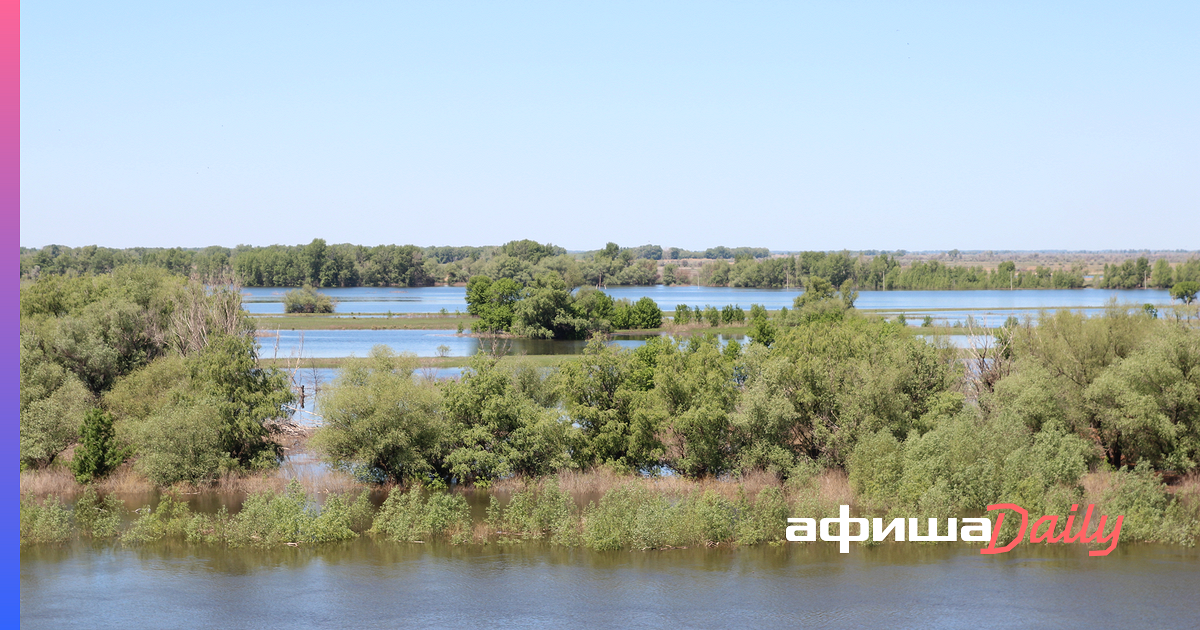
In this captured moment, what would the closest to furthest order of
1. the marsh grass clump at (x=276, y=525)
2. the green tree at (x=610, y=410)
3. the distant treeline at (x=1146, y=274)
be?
the marsh grass clump at (x=276, y=525) < the green tree at (x=610, y=410) < the distant treeline at (x=1146, y=274)

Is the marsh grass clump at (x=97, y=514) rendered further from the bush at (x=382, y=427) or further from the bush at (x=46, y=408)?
the bush at (x=382, y=427)

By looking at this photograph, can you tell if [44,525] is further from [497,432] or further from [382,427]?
[497,432]

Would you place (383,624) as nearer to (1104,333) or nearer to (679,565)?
(679,565)

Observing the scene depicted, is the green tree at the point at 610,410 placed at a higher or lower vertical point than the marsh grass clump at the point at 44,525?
higher

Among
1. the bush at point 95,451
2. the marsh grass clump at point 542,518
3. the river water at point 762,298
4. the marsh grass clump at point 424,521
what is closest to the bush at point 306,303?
the river water at point 762,298

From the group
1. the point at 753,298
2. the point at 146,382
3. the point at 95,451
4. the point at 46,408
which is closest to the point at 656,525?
the point at 95,451

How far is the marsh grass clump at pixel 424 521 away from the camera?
1315 inches

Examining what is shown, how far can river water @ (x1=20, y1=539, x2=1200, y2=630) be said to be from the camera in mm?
26328

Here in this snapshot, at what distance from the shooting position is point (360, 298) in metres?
150

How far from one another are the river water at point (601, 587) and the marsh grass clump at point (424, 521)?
0.61m

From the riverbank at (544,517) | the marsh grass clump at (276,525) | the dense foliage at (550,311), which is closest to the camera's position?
the riverbank at (544,517)

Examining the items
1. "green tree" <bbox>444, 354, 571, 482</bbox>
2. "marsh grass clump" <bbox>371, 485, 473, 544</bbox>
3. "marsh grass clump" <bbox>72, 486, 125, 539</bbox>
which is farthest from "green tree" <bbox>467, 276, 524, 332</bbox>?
"marsh grass clump" <bbox>371, 485, 473, 544</bbox>

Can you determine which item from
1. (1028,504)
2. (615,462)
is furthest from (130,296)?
(1028,504)

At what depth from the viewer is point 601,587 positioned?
2891cm
